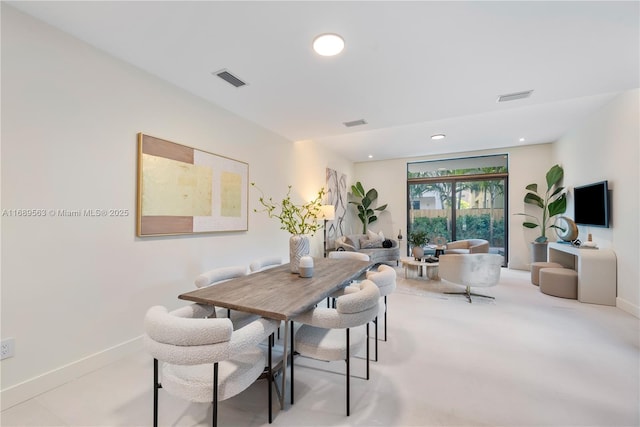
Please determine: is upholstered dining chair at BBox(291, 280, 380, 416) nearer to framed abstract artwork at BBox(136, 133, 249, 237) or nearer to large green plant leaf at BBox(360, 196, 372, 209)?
framed abstract artwork at BBox(136, 133, 249, 237)

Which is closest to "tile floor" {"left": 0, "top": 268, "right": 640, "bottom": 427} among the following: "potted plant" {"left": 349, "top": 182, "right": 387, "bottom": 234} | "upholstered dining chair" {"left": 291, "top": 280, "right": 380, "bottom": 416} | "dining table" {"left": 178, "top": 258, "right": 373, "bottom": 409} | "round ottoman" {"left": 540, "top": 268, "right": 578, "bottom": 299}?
"upholstered dining chair" {"left": 291, "top": 280, "right": 380, "bottom": 416}

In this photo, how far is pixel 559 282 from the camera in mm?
3938

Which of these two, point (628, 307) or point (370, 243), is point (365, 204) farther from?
point (628, 307)

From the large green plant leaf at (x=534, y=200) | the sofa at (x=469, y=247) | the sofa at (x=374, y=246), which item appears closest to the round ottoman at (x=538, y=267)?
the sofa at (x=469, y=247)

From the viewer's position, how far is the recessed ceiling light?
1901 millimetres

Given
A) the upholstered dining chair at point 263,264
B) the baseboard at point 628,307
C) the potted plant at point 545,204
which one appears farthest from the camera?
the potted plant at point 545,204

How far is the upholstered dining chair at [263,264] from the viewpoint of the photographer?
2.51 meters

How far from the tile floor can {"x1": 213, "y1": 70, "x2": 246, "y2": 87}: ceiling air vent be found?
2573 mm

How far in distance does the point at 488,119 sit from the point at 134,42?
4666 mm

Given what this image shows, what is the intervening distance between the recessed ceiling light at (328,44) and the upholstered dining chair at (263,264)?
75.6 inches

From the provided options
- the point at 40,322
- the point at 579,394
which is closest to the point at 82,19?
the point at 40,322

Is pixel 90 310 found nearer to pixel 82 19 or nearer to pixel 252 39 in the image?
pixel 82 19

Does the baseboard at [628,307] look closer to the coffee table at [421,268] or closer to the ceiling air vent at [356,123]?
the coffee table at [421,268]

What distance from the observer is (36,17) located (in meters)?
1.76
